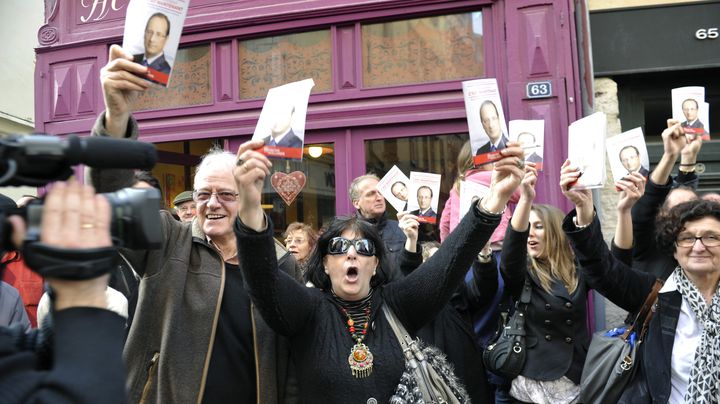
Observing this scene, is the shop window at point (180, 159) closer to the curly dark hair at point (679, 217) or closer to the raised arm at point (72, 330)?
the curly dark hair at point (679, 217)

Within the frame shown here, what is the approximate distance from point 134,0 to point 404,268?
2.23m

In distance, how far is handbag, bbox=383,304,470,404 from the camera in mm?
2773

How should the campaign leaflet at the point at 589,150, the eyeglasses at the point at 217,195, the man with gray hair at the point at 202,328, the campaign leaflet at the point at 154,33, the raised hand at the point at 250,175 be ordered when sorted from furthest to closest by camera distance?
the campaign leaflet at the point at 589,150
the eyeglasses at the point at 217,195
the man with gray hair at the point at 202,328
the raised hand at the point at 250,175
the campaign leaflet at the point at 154,33

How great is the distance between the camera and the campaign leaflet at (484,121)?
3.21 m

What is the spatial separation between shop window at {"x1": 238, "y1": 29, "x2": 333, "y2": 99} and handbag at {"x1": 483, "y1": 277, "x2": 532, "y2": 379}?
3701mm

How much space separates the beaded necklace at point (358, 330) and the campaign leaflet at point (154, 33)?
1304mm

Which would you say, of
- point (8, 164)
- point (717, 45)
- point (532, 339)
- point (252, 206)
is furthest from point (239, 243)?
point (717, 45)

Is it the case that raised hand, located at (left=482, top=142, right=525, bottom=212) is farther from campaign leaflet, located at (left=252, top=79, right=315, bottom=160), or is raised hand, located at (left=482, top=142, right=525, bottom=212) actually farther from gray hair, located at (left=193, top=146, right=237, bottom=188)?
gray hair, located at (left=193, top=146, right=237, bottom=188)

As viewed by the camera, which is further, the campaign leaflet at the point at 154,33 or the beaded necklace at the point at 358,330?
the beaded necklace at the point at 358,330

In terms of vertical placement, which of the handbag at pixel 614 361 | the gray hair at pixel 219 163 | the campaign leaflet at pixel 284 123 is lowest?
the handbag at pixel 614 361

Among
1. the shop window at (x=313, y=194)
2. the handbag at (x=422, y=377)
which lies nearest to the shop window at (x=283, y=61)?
the shop window at (x=313, y=194)

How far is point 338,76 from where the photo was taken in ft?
22.3

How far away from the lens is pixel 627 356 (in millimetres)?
3375

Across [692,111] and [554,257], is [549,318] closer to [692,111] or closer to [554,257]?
[554,257]
